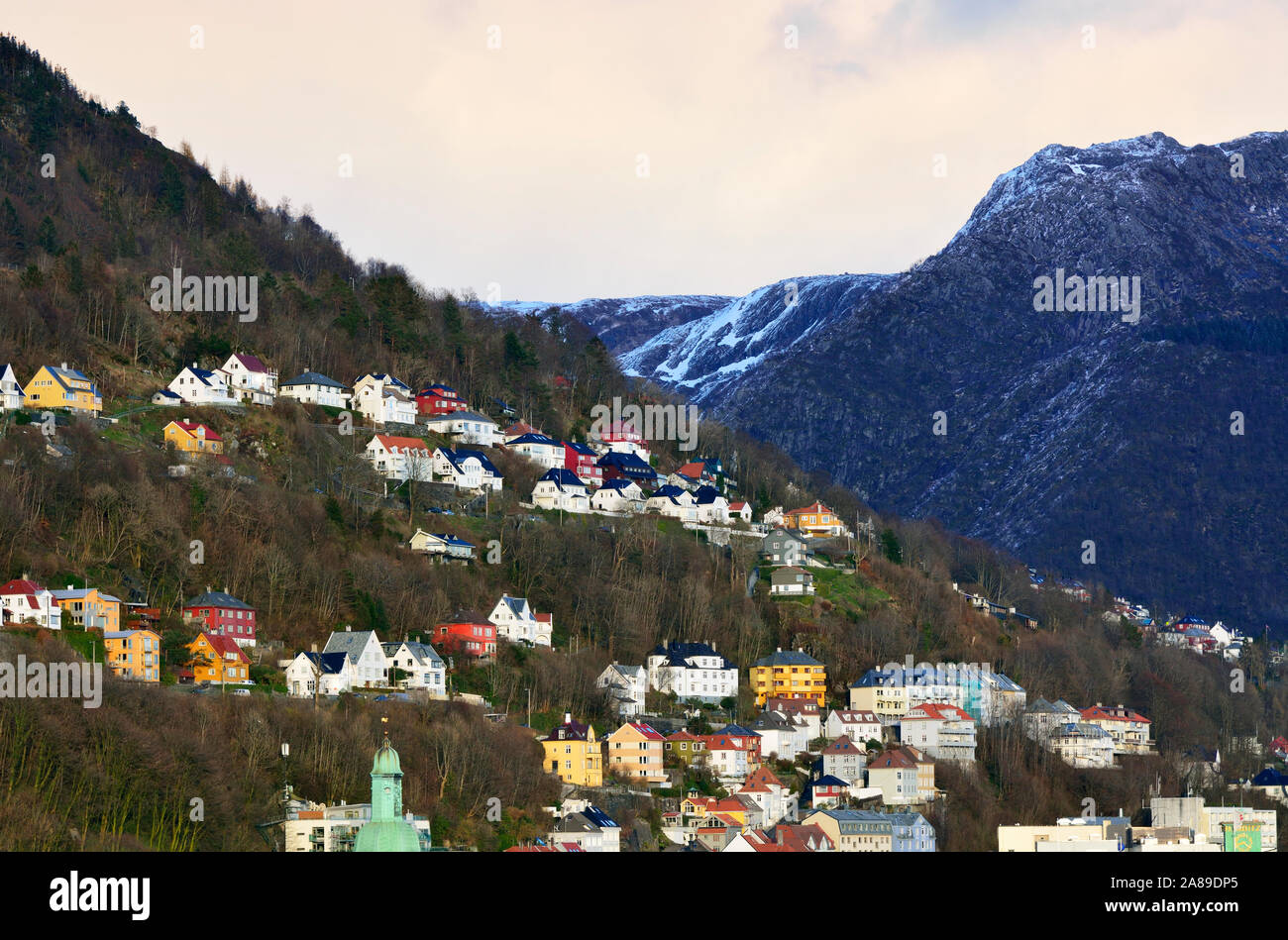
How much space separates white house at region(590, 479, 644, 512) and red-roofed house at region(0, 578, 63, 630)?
48715mm

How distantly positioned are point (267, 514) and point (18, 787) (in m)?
34.6

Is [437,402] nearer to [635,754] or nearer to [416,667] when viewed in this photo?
[416,667]

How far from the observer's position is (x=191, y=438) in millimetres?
98062

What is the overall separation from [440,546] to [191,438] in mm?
14683

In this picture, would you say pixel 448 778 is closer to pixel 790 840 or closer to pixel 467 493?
pixel 790 840

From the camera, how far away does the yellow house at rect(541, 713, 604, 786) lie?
3196 inches

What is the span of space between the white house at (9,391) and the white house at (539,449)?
3719 cm

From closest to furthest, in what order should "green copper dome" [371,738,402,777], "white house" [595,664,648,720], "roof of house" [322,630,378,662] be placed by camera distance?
1. "green copper dome" [371,738,402,777]
2. "roof of house" [322,630,378,662]
3. "white house" [595,664,648,720]

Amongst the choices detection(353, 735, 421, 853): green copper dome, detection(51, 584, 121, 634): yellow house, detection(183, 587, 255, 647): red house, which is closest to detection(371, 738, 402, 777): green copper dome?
detection(353, 735, 421, 853): green copper dome

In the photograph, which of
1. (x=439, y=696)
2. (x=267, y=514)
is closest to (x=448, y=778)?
(x=439, y=696)

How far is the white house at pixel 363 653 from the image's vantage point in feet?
266

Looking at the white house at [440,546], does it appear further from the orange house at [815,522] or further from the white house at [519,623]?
the orange house at [815,522]

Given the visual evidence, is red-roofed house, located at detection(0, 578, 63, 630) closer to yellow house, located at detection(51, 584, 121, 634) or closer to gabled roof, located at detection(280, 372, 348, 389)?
yellow house, located at detection(51, 584, 121, 634)

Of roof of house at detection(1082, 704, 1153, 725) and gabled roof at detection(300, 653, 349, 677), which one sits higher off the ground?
gabled roof at detection(300, 653, 349, 677)
